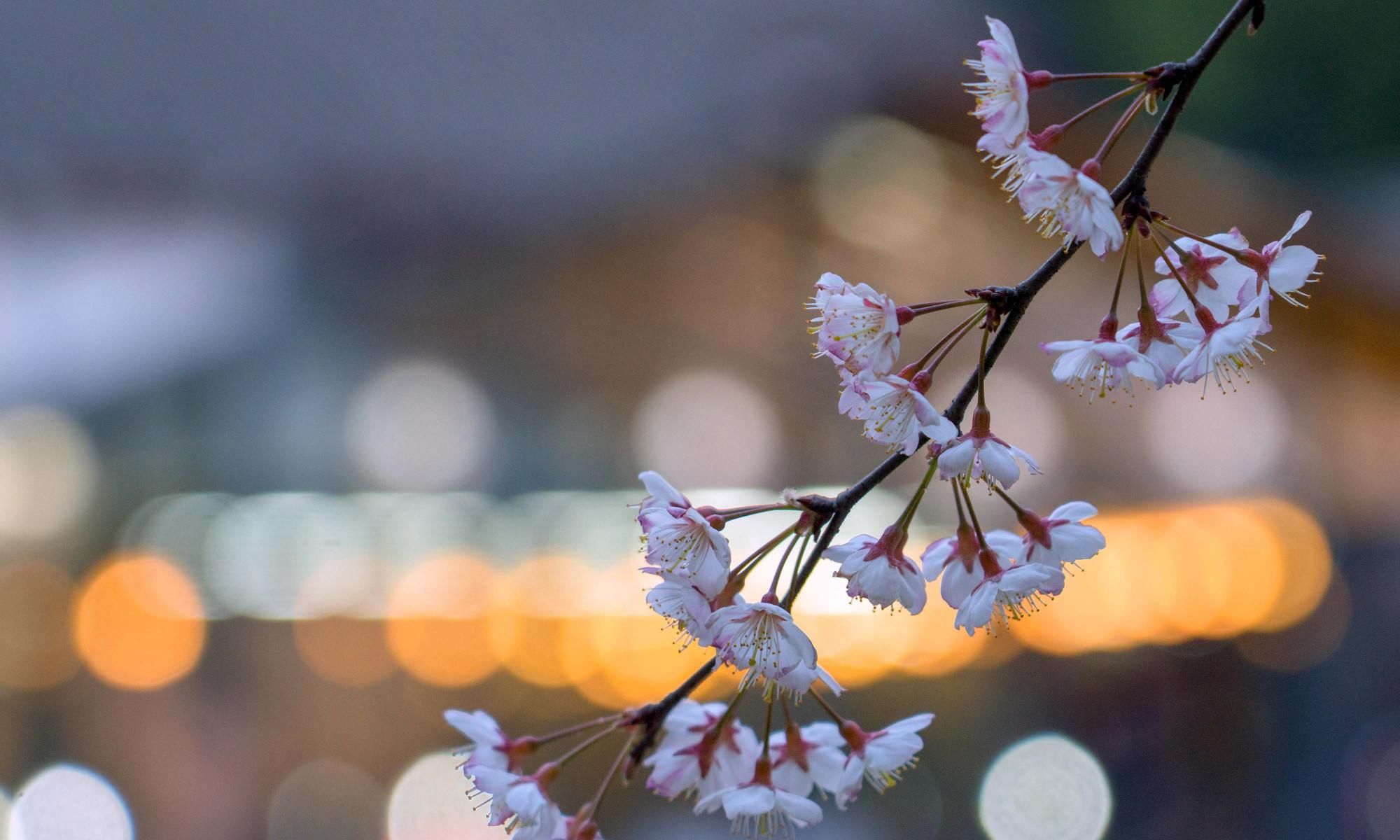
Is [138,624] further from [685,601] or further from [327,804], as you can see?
[685,601]

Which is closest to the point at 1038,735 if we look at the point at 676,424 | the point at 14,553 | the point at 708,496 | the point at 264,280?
the point at 708,496

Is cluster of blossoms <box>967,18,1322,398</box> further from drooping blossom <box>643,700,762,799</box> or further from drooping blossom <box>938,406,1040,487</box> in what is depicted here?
drooping blossom <box>643,700,762,799</box>

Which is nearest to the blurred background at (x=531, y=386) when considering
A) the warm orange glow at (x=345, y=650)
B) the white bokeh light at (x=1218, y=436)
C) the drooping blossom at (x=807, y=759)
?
the warm orange glow at (x=345, y=650)

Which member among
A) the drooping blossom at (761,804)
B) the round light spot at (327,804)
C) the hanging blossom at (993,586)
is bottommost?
the round light spot at (327,804)

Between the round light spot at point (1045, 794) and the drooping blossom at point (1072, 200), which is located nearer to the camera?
the drooping blossom at point (1072, 200)

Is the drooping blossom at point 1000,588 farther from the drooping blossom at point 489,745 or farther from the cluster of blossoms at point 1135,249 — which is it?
the drooping blossom at point 489,745

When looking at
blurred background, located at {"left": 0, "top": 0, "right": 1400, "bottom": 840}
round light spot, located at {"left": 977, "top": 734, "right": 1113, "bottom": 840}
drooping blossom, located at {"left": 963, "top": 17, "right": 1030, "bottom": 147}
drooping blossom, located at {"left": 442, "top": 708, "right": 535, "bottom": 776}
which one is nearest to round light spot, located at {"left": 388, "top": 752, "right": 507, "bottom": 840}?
blurred background, located at {"left": 0, "top": 0, "right": 1400, "bottom": 840}

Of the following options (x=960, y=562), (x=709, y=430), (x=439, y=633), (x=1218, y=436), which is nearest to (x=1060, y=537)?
(x=960, y=562)
